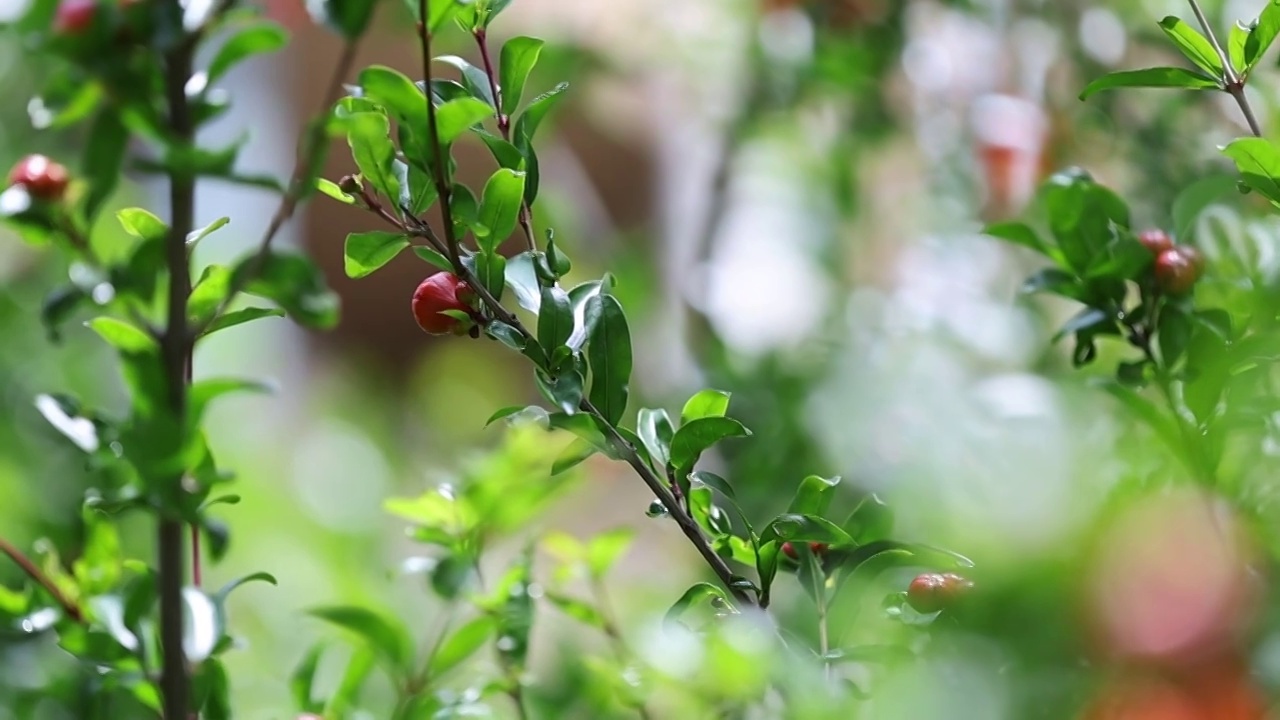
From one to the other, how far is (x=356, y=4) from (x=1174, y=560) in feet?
0.82

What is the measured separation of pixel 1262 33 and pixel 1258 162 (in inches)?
2.3

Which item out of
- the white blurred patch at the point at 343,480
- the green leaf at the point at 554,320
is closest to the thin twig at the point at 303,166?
the green leaf at the point at 554,320

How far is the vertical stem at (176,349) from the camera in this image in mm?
286

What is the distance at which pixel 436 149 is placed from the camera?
335 millimetres

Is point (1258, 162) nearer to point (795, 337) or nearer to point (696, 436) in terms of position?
point (696, 436)

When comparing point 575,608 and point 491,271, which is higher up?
point 491,271

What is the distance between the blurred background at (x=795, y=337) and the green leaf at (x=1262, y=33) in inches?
2.9

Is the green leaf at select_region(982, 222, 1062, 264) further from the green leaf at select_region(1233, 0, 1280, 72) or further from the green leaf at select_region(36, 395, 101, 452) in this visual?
the green leaf at select_region(36, 395, 101, 452)

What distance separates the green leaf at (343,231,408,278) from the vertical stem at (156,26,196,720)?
79 mm

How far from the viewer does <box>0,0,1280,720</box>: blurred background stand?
1.13 feet

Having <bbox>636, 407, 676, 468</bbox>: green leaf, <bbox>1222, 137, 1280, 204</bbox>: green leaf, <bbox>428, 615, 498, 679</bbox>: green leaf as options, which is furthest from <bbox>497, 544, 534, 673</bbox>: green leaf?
<bbox>1222, 137, 1280, 204</bbox>: green leaf

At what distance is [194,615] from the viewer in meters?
0.36

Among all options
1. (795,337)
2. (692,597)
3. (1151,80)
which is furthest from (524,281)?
(795,337)

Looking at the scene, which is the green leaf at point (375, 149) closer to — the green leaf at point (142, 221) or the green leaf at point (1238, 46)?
the green leaf at point (142, 221)
